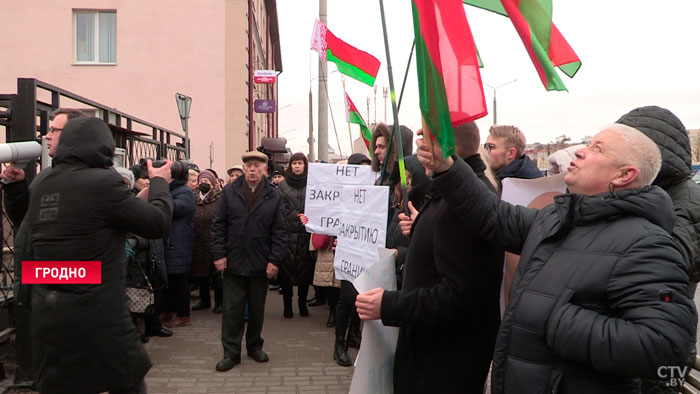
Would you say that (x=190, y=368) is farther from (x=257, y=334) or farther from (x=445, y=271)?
(x=445, y=271)

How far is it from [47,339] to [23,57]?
18.5 metres

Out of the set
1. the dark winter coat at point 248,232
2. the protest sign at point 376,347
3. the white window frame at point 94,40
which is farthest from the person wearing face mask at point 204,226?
the white window frame at point 94,40

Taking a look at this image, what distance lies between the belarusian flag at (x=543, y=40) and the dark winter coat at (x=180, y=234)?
4.66m

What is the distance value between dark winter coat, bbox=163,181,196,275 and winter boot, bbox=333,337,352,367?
7.27 ft

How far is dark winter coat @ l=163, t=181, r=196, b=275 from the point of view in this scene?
20.3ft

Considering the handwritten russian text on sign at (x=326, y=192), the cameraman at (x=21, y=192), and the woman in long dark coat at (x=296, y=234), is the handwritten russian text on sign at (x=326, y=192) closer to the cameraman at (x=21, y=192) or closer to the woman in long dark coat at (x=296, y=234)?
the woman in long dark coat at (x=296, y=234)

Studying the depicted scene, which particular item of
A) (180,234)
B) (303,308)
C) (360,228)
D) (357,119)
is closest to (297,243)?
(303,308)

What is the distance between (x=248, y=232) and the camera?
5.24 metres

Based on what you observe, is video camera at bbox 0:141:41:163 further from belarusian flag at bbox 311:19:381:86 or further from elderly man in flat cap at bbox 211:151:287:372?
belarusian flag at bbox 311:19:381:86

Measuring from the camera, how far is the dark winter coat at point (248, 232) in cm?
519

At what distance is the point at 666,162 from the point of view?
7.75 ft

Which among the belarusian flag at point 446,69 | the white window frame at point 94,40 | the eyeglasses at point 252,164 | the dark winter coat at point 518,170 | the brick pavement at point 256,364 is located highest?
the white window frame at point 94,40

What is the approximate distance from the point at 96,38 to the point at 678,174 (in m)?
19.6
